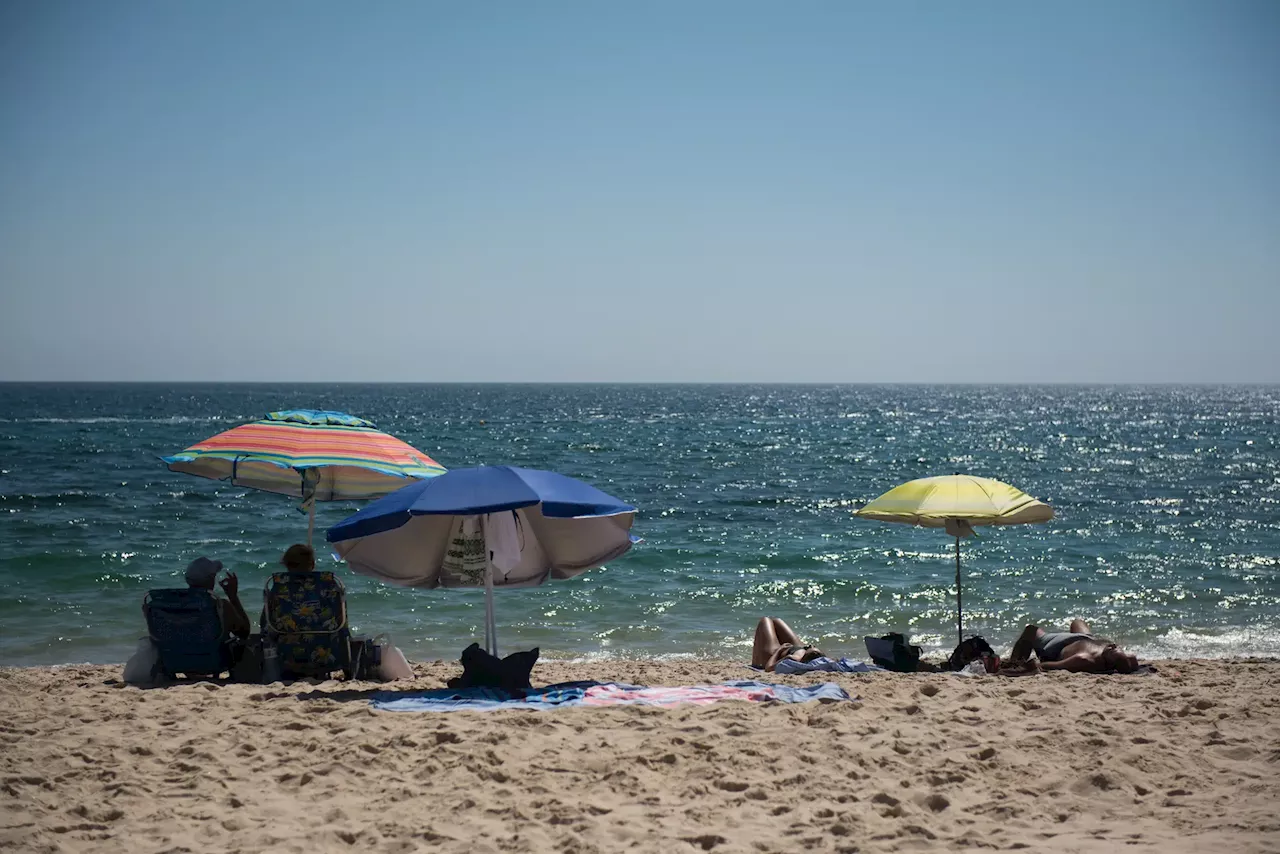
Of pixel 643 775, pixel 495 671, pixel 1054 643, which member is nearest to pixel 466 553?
pixel 495 671

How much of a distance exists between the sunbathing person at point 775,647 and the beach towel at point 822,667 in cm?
19

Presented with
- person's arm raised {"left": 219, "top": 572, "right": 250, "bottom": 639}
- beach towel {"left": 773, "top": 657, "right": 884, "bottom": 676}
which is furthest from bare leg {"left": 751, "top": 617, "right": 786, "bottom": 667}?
person's arm raised {"left": 219, "top": 572, "right": 250, "bottom": 639}

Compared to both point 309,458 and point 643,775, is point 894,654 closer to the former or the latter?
point 643,775

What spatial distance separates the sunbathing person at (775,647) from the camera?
9.04 m

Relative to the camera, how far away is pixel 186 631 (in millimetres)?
7801

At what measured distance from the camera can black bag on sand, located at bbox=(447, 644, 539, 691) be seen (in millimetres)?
7457

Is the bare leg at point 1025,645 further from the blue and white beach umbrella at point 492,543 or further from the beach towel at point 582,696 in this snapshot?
the blue and white beach umbrella at point 492,543

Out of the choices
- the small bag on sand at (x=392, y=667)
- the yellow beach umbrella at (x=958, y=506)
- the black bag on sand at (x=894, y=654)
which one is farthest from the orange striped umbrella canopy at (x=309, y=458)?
the black bag on sand at (x=894, y=654)

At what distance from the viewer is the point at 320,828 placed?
484 centimetres

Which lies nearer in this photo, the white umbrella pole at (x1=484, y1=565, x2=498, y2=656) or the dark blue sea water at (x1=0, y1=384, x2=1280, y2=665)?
the white umbrella pole at (x1=484, y1=565, x2=498, y2=656)

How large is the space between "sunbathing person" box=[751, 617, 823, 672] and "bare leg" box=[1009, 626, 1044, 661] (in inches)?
66.9

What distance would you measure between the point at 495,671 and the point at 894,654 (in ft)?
12.1

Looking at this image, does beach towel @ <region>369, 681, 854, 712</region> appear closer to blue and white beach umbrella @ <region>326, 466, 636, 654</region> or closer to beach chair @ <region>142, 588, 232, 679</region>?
blue and white beach umbrella @ <region>326, 466, 636, 654</region>

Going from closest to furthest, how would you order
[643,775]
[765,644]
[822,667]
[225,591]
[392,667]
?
[643,775]
[225,591]
[392,667]
[822,667]
[765,644]
